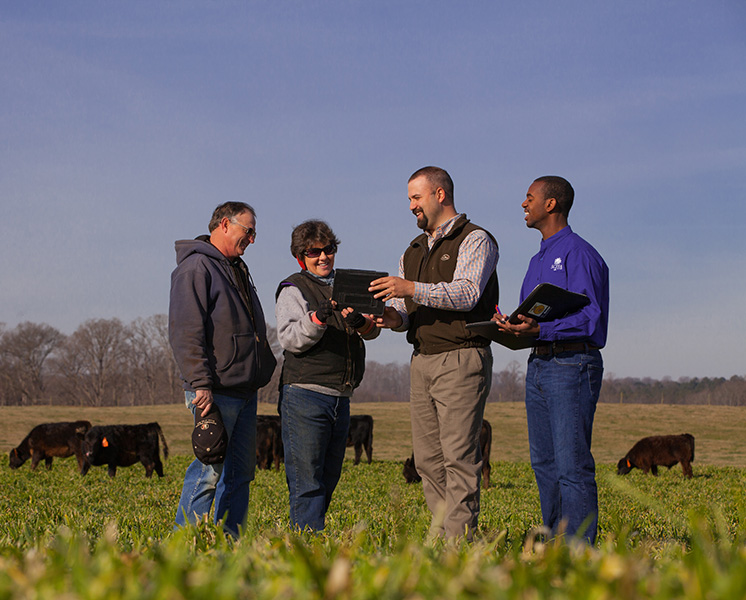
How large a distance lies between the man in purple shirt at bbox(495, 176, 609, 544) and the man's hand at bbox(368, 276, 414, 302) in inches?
24.4

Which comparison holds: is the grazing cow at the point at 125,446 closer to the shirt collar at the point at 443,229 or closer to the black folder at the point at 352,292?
the black folder at the point at 352,292

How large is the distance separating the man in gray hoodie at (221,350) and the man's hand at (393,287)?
1043 mm

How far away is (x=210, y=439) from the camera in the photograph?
433cm

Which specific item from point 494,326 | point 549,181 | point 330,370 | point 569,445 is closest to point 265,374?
point 330,370

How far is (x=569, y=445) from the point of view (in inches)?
170

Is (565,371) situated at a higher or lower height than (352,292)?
lower

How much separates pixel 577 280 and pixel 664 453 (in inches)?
590

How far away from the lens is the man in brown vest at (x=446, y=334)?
430 cm

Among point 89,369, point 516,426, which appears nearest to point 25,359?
point 89,369

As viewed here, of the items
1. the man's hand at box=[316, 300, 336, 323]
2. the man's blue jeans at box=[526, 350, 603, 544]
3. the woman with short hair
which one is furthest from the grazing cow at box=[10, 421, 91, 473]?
the man's blue jeans at box=[526, 350, 603, 544]

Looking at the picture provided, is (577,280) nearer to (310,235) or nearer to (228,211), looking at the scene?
(310,235)

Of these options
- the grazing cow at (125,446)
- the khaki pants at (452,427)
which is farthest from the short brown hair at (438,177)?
the grazing cow at (125,446)

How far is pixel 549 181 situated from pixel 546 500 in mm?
2254

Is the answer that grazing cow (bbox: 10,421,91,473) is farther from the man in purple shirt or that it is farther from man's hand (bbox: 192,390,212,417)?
the man in purple shirt
